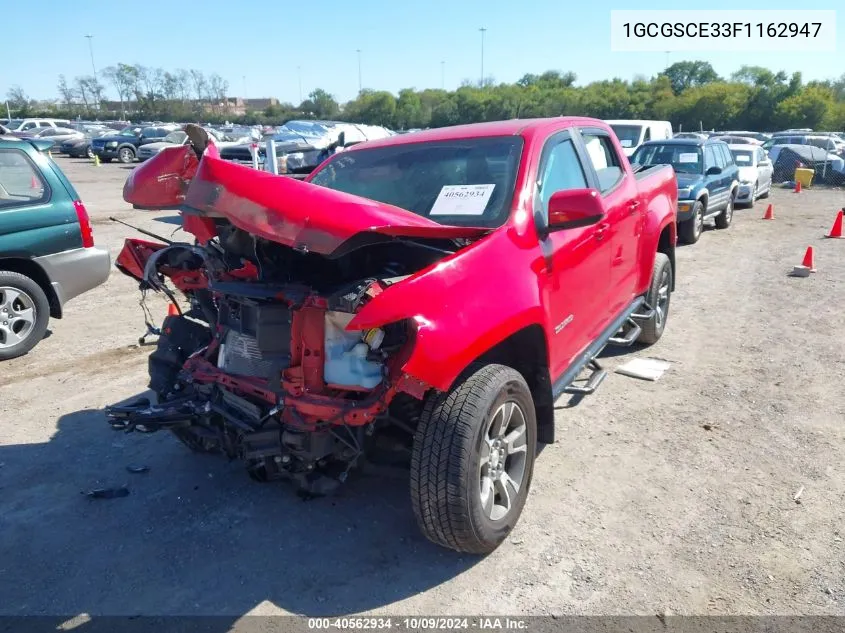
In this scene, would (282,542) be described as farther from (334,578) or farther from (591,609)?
(591,609)

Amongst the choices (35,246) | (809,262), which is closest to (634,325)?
(809,262)

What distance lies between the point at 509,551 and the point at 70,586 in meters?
2.02

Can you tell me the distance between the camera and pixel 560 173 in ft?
13.2

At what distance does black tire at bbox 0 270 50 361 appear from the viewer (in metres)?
5.77

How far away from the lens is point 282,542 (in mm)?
3273

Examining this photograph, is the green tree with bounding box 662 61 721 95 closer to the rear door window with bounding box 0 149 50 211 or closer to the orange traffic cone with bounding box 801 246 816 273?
the orange traffic cone with bounding box 801 246 816 273

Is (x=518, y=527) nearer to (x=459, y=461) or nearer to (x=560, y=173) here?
(x=459, y=461)

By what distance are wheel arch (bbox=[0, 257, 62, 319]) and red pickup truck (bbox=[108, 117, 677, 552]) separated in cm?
279

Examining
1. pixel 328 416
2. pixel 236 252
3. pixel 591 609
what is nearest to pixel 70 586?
pixel 328 416

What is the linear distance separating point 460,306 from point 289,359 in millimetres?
841

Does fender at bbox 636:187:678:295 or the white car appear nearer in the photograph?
fender at bbox 636:187:678:295

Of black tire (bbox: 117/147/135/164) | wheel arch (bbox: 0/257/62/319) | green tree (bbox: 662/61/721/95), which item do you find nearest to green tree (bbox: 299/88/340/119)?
green tree (bbox: 662/61/721/95)

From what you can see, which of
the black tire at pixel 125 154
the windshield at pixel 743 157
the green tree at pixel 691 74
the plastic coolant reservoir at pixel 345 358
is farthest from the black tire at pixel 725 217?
the green tree at pixel 691 74

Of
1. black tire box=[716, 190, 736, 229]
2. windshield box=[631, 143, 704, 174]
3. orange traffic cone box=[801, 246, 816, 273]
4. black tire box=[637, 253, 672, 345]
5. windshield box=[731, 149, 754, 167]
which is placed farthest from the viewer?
windshield box=[731, 149, 754, 167]
